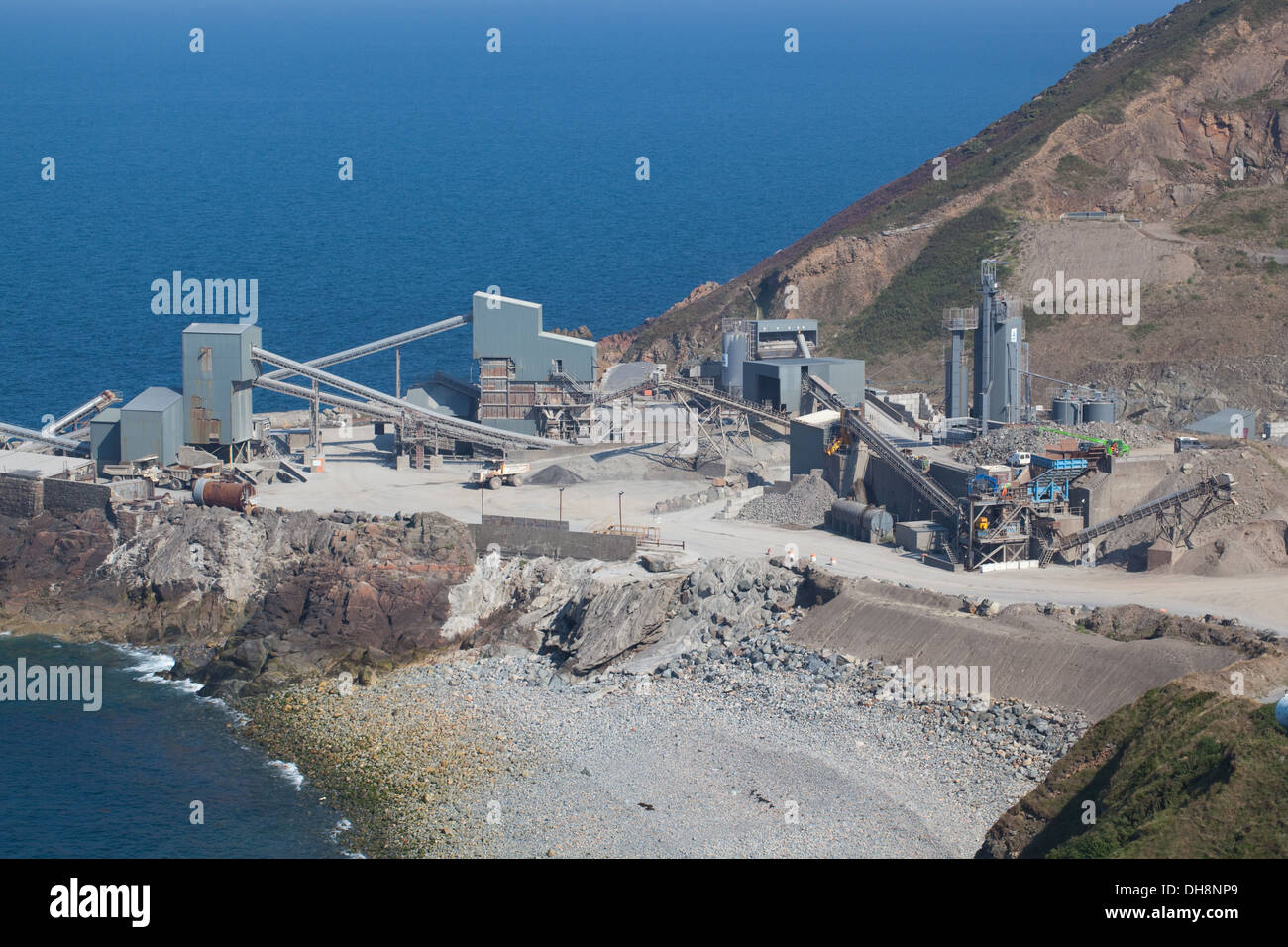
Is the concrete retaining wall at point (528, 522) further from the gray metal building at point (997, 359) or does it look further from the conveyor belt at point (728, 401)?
the gray metal building at point (997, 359)

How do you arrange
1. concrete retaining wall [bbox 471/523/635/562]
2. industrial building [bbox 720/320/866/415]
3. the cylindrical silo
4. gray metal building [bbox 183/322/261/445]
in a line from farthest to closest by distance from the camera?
industrial building [bbox 720/320/866/415]
gray metal building [bbox 183/322/261/445]
the cylindrical silo
concrete retaining wall [bbox 471/523/635/562]

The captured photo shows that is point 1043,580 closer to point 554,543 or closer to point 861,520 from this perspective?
point 861,520

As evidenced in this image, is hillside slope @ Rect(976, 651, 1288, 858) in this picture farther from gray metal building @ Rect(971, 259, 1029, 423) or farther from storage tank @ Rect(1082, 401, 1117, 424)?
gray metal building @ Rect(971, 259, 1029, 423)

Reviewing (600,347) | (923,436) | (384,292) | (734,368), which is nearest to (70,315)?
(384,292)

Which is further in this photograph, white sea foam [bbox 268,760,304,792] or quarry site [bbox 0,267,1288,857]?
white sea foam [bbox 268,760,304,792]

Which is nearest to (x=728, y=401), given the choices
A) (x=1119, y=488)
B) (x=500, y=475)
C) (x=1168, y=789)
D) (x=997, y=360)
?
(x=500, y=475)

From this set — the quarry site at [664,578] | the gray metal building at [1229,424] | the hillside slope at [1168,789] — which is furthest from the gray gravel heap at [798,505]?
the hillside slope at [1168,789]

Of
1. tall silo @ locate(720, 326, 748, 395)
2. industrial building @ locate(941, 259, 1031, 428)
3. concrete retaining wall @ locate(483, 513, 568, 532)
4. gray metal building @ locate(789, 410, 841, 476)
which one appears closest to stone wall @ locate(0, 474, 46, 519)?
concrete retaining wall @ locate(483, 513, 568, 532)
